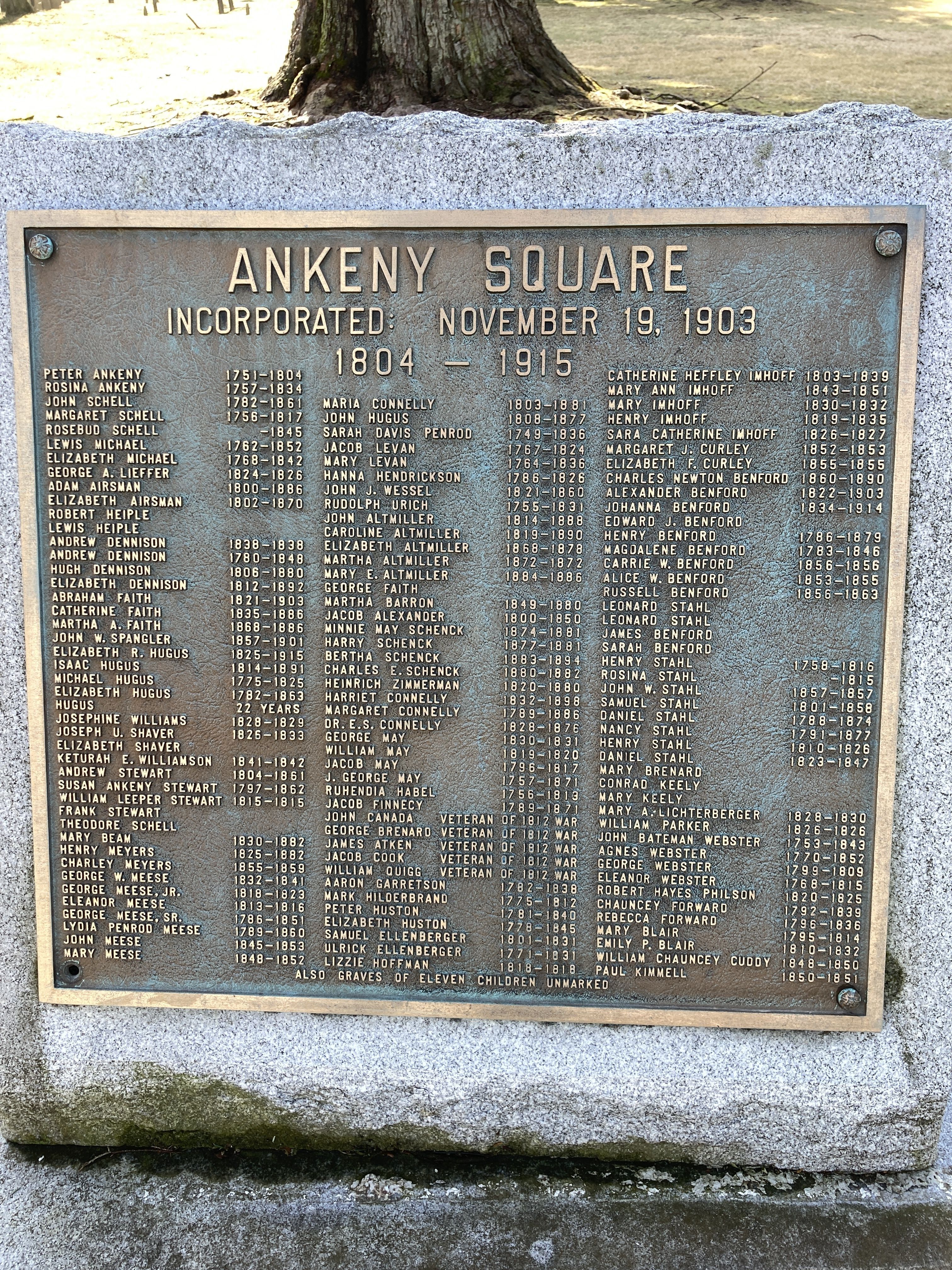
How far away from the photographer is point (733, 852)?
3.60 metres

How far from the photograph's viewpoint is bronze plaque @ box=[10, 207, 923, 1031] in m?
3.39

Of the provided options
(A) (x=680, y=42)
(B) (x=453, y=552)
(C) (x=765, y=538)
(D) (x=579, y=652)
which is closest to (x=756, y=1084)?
(D) (x=579, y=652)

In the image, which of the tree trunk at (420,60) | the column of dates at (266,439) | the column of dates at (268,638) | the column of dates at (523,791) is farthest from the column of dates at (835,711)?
the tree trunk at (420,60)

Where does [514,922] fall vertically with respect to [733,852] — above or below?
below

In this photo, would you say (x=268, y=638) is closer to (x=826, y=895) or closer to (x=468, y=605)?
(x=468, y=605)

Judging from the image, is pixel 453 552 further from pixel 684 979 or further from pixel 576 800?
pixel 684 979

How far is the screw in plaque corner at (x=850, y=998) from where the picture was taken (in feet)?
11.7

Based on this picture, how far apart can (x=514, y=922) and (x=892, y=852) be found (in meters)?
1.55

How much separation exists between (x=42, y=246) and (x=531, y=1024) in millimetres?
3614

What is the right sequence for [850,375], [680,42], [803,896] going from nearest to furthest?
[850,375]
[803,896]
[680,42]

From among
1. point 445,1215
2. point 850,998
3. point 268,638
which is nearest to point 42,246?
point 268,638

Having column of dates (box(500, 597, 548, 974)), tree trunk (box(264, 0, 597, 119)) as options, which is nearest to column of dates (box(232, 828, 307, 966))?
column of dates (box(500, 597, 548, 974))

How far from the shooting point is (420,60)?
199 inches

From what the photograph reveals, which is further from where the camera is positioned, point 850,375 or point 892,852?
point 892,852
